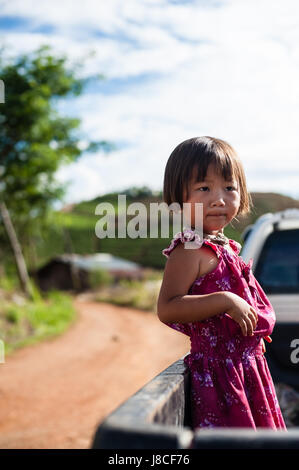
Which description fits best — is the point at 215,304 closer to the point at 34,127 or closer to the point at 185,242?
the point at 185,242

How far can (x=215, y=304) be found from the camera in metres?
1.70

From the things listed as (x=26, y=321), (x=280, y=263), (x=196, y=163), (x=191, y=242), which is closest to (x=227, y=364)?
(x=191, y=242)

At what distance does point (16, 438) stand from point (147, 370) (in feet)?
Answer: 14.7

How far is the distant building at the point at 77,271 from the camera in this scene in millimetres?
33250

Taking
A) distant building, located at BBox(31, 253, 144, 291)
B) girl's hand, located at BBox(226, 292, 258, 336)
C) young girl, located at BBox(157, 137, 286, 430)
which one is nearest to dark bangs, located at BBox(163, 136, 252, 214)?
young girl, located at BBox(157, 137, 286, 430)

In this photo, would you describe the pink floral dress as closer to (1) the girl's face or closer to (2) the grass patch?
(1) the girl's face

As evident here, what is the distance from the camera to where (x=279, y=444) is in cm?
95

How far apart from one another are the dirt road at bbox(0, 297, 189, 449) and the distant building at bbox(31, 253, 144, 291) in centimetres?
1644

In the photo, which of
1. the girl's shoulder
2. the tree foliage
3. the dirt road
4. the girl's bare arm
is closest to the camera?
the girl's bare arm

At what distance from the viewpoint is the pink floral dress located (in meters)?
1.73

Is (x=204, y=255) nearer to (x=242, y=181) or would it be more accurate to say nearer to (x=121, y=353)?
(x=242, y=181)

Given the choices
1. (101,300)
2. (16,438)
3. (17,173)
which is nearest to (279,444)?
(16,438)

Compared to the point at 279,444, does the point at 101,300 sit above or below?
below

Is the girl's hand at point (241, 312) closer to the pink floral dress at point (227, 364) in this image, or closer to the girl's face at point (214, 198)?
the pink floral dress at point (227, 364)
